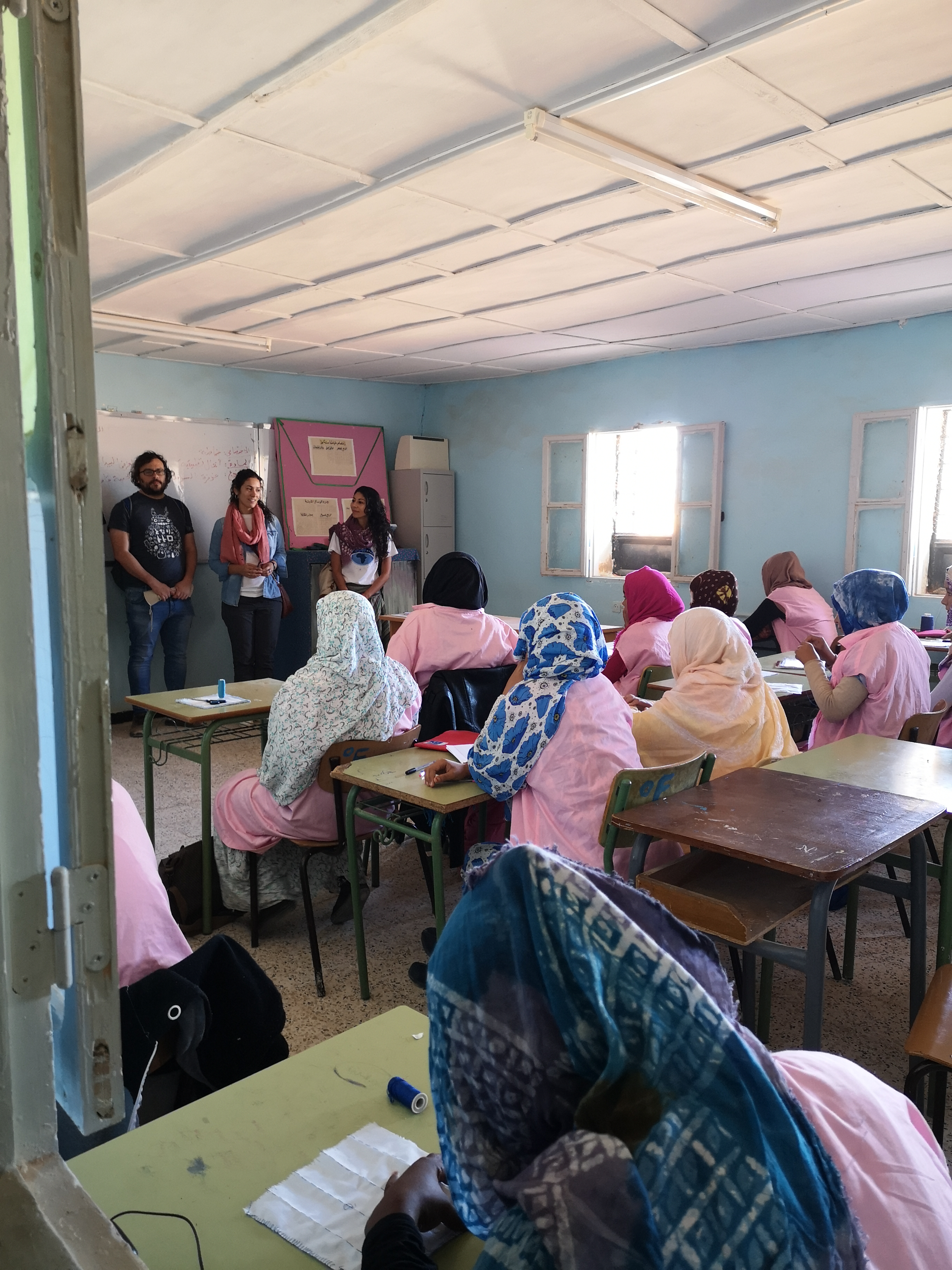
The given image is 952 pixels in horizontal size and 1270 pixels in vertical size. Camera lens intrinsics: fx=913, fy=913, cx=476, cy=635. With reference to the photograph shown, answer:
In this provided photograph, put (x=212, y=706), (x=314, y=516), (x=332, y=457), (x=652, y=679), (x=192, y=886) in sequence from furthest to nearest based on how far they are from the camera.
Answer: (x=332, y=457) → (x=314, y=516) → (x=652, y=679) → (x=212, y=706) → (x=192, y=886)

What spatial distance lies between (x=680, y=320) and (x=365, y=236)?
2.50 metres

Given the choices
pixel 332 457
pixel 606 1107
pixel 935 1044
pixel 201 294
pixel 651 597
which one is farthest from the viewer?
pixel 332 457

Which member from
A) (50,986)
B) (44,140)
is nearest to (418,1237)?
(50,986)

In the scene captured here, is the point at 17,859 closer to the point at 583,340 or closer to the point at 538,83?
the point at 538,83

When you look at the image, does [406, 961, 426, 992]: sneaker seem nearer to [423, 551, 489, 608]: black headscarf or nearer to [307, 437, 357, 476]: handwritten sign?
[423, 551, 489, 608]: black headscarf

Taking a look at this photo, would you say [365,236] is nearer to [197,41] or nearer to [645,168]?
[645,168]

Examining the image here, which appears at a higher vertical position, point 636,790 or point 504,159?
point 504,159

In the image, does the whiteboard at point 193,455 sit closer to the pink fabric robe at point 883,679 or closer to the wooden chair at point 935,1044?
the pink fabric robe at point 883,679

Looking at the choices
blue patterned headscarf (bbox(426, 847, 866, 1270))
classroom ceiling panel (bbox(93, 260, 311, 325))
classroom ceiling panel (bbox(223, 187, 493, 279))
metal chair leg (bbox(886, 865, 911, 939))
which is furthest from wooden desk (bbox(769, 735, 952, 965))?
classroom ceiling panel (bbox(93, 260, 311, 325))

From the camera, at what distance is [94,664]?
718 mm

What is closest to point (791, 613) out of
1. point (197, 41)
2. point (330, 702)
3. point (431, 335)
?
point (431, 335)

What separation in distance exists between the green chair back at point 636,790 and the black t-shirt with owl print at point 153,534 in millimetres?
4970

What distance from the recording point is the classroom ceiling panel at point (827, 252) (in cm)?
388

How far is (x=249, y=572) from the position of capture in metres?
6.83
